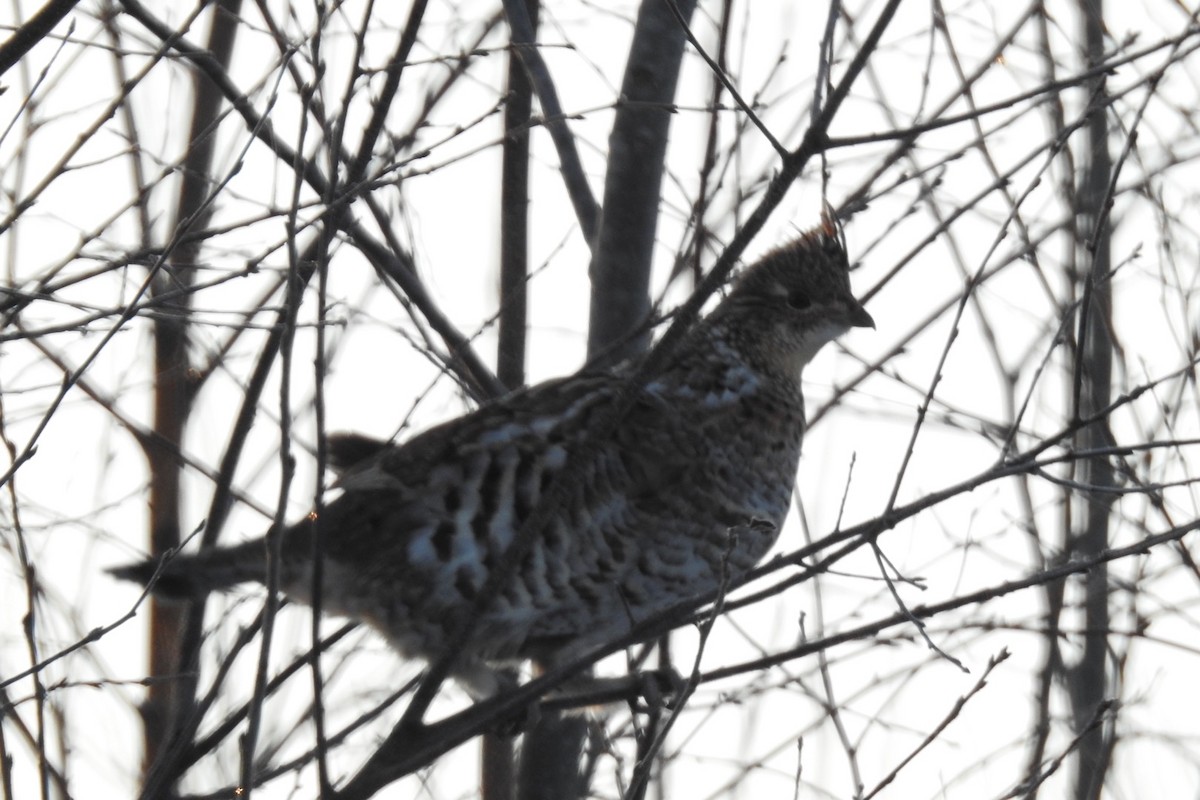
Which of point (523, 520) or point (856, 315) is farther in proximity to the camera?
point (856, 315)

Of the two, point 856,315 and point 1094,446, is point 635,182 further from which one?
point 1094,446

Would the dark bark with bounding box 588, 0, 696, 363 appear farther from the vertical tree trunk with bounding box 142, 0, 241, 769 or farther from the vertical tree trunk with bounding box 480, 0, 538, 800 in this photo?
the vertical tree trunk with bounding box 142, 0, 241, 769

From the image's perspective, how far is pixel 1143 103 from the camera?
143 inches

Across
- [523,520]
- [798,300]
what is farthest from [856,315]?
[523,520]

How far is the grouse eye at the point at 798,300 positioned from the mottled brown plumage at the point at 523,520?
2.21ft

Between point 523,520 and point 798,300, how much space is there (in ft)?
4.76

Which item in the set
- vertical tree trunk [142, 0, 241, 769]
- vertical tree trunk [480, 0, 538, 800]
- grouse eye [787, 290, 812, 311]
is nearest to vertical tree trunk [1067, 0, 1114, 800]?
grouse eye [787, 290, 812, 311]

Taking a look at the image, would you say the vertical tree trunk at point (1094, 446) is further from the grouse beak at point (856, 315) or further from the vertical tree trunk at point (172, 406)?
the vertical tree trunk at point (172, 406)

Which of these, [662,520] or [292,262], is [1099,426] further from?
[292,262]

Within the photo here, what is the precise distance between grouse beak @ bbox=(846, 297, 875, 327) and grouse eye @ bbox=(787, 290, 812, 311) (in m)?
0.12

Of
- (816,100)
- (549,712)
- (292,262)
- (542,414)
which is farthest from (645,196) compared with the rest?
(292,262)

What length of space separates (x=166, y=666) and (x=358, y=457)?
93 cm

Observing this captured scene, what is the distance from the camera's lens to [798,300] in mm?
5379

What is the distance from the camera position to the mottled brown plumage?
4371mm
